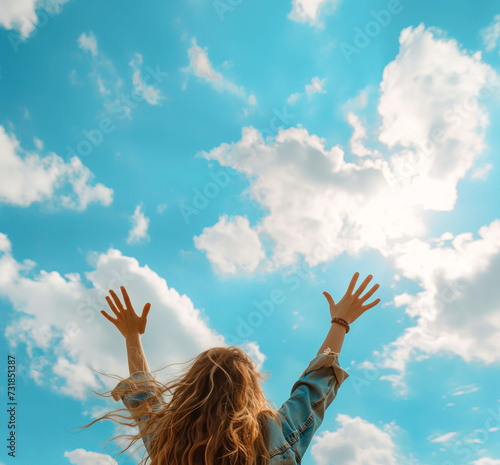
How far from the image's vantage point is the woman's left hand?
4086 millimetres

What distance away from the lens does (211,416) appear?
287 cm

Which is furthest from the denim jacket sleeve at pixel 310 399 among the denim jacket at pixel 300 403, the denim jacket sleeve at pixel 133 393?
the denim jacket sleeve at pixel 133 393

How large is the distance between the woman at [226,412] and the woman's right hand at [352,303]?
413 mm

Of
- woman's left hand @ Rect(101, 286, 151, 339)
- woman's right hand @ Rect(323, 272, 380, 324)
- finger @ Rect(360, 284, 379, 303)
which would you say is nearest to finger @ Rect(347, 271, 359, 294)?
woman's right hand @ Rect(323, 272, 380, 324)

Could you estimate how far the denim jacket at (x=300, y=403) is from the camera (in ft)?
9.23

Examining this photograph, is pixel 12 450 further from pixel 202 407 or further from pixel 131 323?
pixel 202 407

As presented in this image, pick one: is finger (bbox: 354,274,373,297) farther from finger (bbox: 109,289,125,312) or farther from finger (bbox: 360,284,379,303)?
finger (bbox: 109,289,125,312)

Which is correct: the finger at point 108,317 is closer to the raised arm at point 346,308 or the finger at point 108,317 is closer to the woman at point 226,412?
the woman at point 226,412

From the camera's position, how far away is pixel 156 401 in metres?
3.29

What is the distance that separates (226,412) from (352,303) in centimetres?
163

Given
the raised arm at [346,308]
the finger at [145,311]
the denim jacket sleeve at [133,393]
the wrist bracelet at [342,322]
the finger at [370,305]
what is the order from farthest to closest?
the finger at [145,311] → the finger at [370,305] → the wrist bracelet at [342,322] → the raised arm at [346,308] → the denim jacket sleeve at [133,393]

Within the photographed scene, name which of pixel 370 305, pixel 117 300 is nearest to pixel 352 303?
pixel 370 305

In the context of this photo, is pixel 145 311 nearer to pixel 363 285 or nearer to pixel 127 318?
pixel 127 318

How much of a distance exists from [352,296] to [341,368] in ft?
2.93
